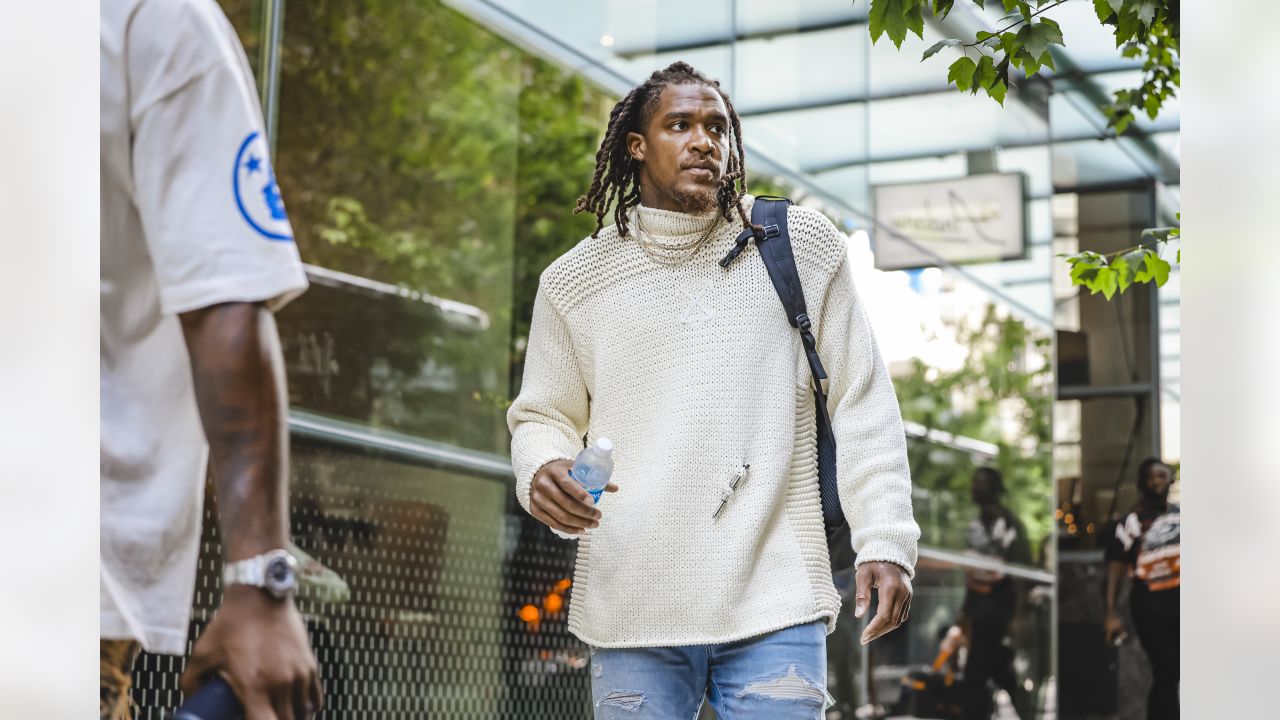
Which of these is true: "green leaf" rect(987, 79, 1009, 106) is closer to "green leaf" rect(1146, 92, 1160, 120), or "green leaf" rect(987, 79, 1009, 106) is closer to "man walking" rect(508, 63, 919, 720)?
"man walking" rect(508, 63, 919, 720)

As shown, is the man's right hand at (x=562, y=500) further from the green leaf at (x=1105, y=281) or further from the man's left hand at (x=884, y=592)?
the green leaf at (x=1105, y=281)

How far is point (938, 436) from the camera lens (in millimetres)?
11781

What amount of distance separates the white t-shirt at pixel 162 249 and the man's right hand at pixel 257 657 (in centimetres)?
19

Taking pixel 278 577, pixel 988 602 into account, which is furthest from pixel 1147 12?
pixel 988 602

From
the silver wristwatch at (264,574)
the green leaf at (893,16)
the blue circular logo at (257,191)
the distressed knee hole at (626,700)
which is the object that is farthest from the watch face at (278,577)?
the green leaf at (893,16)

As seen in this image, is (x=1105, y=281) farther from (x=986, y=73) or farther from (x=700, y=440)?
(x=700, y=440)

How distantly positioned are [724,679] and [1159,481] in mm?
7762

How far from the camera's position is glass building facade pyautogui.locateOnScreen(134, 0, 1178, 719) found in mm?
6586

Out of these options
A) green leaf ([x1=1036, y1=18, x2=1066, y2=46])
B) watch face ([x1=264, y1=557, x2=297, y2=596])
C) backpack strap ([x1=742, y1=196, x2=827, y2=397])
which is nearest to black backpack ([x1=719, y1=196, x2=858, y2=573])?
backpack strap ([x1=742, y1=196, x2=827, y2=397])

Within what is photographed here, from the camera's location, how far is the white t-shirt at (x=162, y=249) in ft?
11.0

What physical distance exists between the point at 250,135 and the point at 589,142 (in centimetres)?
480
